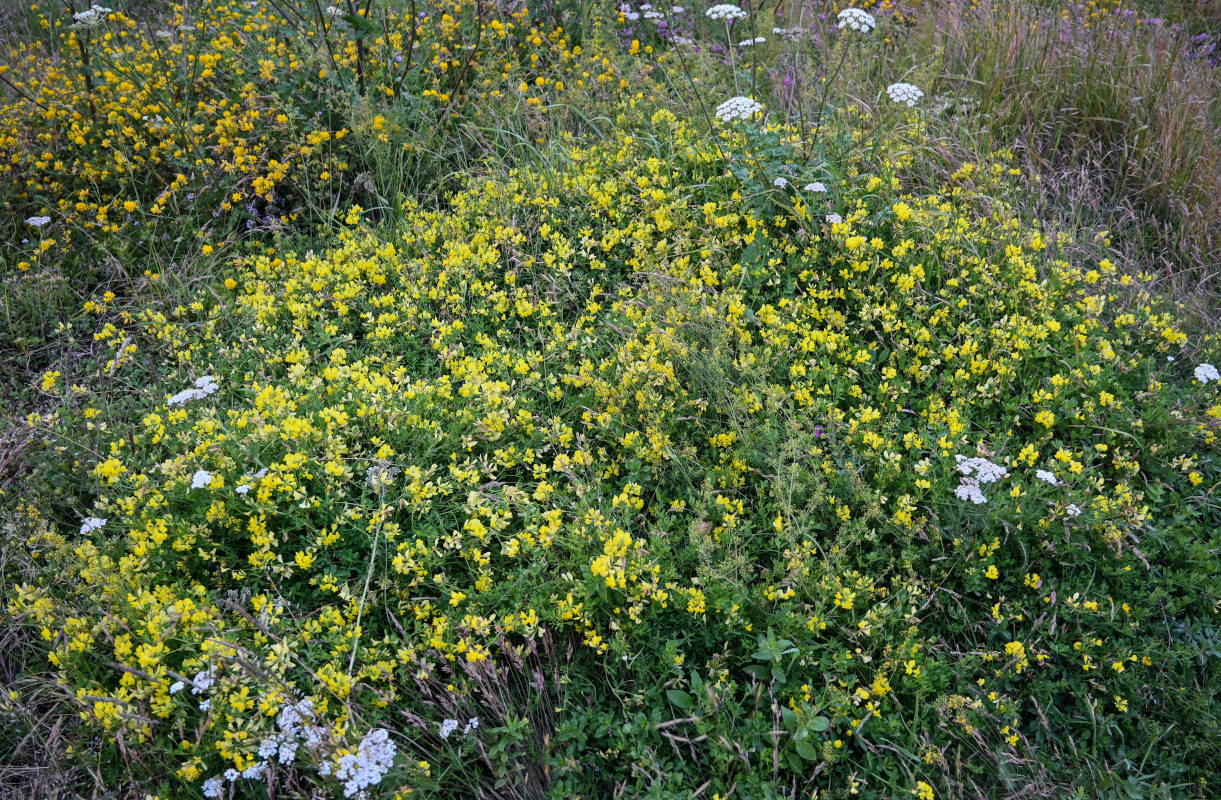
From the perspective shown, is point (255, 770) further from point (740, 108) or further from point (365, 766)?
point (740, 108)

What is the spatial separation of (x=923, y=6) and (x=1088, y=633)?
5.20 m

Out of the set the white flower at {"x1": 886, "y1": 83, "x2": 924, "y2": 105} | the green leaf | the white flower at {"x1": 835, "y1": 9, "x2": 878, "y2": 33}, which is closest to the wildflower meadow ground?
the green leaf

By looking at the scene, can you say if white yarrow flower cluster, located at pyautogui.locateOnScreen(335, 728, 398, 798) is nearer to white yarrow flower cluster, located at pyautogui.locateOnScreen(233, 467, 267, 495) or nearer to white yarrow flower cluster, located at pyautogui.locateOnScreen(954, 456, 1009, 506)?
white yarrow flower cluster, located at pyautogui.locateOnScreen(233, 467, 267, 495)

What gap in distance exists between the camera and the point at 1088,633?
2514 millimetres

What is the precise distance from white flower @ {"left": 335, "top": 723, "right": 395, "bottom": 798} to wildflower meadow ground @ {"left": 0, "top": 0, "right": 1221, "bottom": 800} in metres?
0.01

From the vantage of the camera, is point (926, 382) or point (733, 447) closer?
point (733, 447)

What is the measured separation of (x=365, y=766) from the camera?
194 centimetres

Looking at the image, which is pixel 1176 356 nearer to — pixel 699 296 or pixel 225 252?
pixel 699 296

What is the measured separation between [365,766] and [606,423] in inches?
57.8

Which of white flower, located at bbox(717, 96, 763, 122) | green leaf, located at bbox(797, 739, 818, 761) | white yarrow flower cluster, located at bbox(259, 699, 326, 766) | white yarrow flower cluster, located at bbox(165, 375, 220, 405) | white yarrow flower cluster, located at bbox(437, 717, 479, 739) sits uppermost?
white flower, located at bbox(717, 96, 763, 122)

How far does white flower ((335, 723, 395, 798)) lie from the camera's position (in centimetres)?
190

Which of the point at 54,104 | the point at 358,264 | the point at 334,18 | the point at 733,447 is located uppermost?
A: the point at 334,18

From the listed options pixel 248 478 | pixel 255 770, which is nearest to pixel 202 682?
pixel 255 770

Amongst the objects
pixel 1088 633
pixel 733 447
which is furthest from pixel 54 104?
pixel 1088 633
